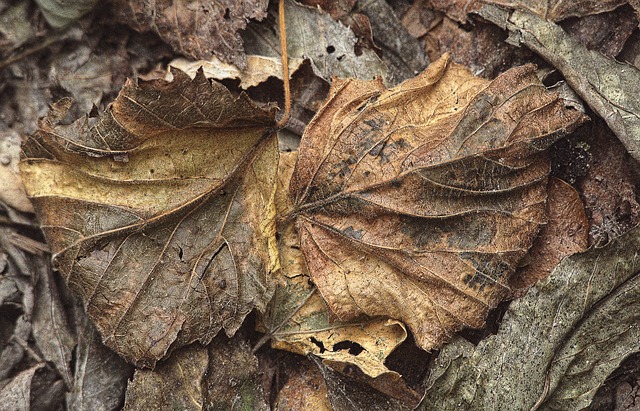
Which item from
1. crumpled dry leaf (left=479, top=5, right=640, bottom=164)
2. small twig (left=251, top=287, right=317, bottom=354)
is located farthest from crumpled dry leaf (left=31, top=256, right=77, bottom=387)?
crumpled dry leaf (left=479, top=5, right=640, bottom=164)

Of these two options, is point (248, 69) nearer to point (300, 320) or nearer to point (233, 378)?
point (300, 320)

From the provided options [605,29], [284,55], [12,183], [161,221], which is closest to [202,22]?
[284,55]

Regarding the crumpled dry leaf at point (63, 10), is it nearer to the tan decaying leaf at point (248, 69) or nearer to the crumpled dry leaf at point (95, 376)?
the tan decaying leaf at point (248, 69)

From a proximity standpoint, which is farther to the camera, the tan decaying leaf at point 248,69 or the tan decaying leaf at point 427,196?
the tan decaying leaf at point 248,69

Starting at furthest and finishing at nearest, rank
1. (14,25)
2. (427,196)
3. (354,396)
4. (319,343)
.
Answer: (14,25), (319,343), (354,396), (427,196)

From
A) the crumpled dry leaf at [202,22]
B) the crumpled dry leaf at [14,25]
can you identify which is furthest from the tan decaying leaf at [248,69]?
the crumpled dry leaf at [14,25]

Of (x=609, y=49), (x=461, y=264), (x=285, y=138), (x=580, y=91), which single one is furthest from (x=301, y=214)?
(x=609, y=49)

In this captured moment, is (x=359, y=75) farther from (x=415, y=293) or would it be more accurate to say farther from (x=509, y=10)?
(x=415, y=293)

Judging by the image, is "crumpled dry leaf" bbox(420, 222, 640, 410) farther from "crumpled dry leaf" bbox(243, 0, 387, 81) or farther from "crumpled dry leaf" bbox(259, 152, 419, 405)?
"crumpled dry leaf" bbox(243, 0, 387, 81)
